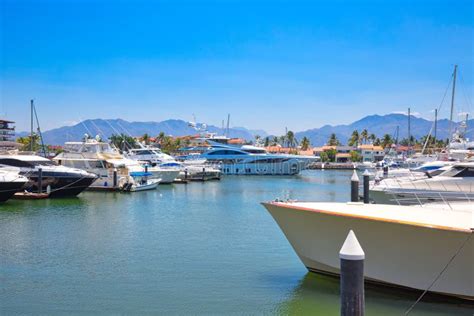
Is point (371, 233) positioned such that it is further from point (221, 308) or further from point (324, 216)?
point (221, 308)

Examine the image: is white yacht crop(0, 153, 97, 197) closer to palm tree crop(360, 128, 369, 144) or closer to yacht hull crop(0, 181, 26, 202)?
yacht hull crop(0, 181, 26, 202)

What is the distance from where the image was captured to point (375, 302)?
12891 mm

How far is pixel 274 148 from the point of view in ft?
520

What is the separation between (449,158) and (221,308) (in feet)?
111

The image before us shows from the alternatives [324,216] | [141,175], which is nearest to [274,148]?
[141,175]

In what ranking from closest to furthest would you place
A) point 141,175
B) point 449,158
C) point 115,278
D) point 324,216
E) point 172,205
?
point 324,216
point 115,278
point 172,205
point 449,158
point 141,175

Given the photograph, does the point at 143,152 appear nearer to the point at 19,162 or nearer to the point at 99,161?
the point at 99,161

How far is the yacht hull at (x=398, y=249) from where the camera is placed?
11984mm

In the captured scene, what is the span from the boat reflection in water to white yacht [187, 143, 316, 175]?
7882cm

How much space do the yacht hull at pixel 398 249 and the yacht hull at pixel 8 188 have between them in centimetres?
2418

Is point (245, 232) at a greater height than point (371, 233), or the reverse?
point (371, 233)

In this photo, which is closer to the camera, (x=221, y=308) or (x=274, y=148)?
(x=221, y=308)

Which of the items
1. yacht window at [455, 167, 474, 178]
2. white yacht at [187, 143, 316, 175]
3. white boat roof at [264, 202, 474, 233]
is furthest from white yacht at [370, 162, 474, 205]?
white yacht at [187, 143, 316, 175]

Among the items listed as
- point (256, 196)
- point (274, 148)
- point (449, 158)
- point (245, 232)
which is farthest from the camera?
point (274, 148)
